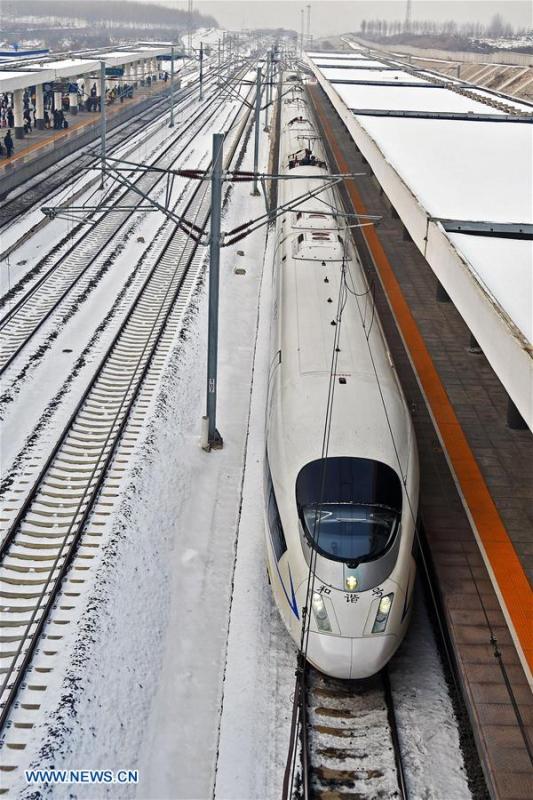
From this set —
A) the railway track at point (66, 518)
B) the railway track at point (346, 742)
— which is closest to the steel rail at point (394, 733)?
the railway track at point (346, 742)

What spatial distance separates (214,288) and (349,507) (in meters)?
5.38

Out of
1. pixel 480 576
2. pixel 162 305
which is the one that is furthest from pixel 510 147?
pixel 480 576

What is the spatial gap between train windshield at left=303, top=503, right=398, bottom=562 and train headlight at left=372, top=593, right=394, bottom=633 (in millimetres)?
463

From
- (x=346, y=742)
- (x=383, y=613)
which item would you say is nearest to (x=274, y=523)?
(x=383, y=613)

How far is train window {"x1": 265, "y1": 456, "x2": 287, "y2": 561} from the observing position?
950cm

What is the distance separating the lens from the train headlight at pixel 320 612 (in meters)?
8.70

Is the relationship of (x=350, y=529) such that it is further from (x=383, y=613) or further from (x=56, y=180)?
(x=56, y=180)

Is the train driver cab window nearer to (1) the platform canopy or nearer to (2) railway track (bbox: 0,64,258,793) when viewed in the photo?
(1) the platform canopy

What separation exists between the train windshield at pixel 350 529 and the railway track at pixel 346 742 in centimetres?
144

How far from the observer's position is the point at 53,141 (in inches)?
1620

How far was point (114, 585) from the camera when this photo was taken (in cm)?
1056

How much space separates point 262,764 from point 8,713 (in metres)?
2.71

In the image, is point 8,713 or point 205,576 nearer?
point 8,713

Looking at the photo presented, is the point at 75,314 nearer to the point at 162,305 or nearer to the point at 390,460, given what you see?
the point at 162,305
